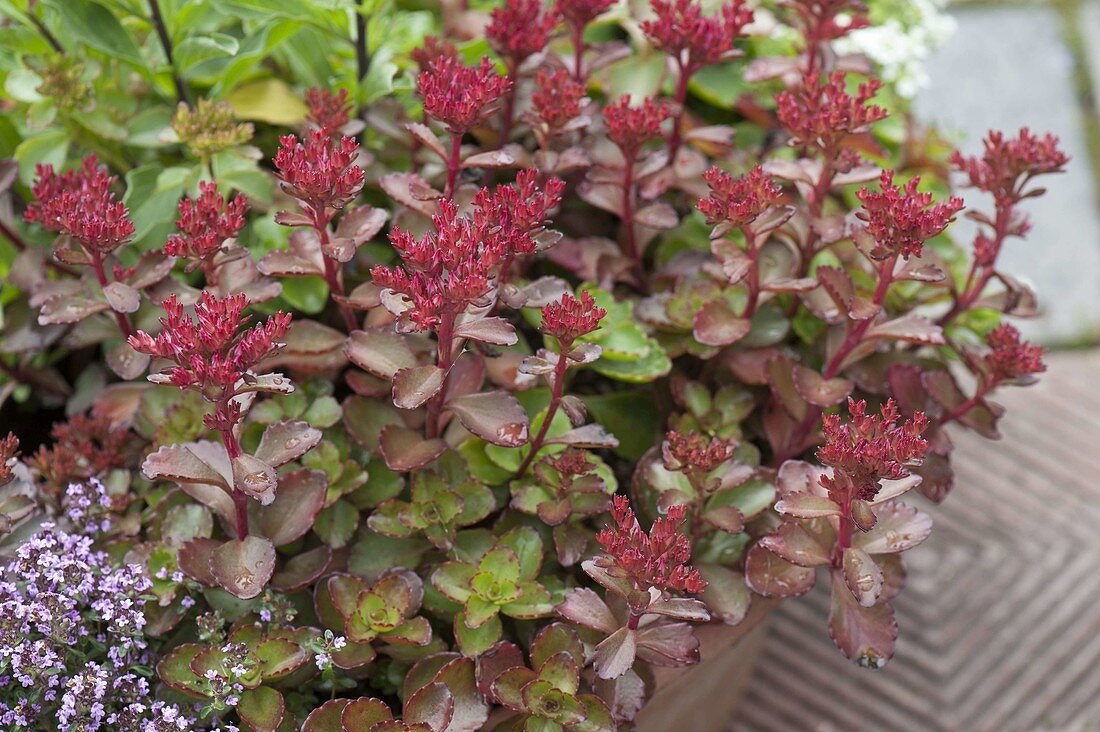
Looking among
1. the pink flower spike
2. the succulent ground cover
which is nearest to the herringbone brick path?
the succulent ground cover

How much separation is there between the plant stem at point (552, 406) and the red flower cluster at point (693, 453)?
0.10 m

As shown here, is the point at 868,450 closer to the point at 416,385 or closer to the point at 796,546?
the point at 796,546

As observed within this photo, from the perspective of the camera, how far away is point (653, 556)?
0.76 m

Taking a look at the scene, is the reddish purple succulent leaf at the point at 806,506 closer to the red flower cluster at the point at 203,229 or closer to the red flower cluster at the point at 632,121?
the red flower cluster at the point at 632,121

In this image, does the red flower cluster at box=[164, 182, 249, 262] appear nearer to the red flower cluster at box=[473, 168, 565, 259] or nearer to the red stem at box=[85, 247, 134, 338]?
the red stem at box=[85, 247, 134, 338]

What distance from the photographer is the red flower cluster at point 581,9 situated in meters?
1.02

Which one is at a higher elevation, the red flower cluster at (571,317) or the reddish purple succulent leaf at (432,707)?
the red flower cluster at (571,317)

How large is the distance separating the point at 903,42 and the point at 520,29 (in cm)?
73

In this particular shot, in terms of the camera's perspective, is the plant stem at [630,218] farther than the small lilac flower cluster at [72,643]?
Yes

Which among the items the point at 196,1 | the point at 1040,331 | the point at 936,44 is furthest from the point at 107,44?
the point at 1040,331

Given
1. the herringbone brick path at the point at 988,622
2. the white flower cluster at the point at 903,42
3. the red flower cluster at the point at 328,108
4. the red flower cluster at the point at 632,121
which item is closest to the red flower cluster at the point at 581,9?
the red flower cluster at the point at 632,121

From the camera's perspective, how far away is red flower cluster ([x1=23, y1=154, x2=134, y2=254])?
2.80 feet

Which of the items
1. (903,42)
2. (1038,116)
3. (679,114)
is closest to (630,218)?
(679,114)

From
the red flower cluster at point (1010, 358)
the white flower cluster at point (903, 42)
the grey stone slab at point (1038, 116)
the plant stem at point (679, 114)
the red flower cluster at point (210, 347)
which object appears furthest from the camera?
the grey stone slab at point (1038, 116)
